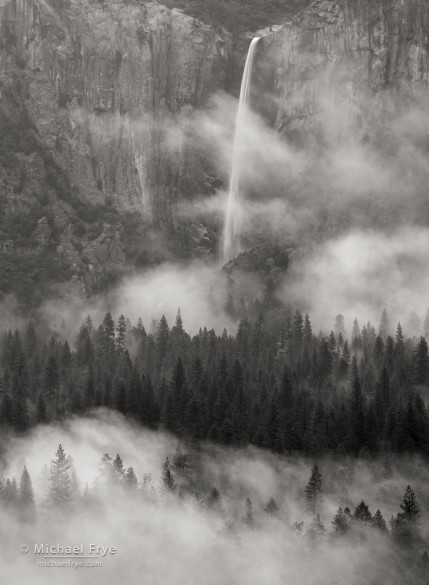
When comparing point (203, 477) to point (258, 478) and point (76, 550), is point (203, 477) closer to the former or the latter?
point (258, 478)

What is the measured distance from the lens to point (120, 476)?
601 feet

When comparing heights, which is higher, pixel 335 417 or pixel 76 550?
pixel 335 417

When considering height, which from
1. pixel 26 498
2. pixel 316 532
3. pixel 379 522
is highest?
pixel 26 498

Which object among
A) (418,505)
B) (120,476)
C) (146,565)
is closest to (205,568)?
(146,565)

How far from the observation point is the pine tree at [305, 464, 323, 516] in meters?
182

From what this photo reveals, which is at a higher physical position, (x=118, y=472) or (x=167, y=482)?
(x=118, y=472)

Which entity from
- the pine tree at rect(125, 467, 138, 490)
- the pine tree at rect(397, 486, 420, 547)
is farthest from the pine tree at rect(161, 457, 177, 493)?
the pine tree at rect(397, 486, 420, 547)

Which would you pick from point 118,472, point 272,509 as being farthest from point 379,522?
point 118,472

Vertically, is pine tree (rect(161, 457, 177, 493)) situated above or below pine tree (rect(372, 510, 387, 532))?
above

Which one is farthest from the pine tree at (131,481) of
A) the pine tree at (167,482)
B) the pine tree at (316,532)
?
the pine tree at (316,532)

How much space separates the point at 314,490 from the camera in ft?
600

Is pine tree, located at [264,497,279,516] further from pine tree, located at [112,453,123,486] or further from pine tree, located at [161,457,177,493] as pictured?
pine tree, located at [112,453,123,486]

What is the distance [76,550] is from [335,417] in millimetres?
46287

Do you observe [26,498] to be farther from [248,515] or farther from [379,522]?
[379,522]
